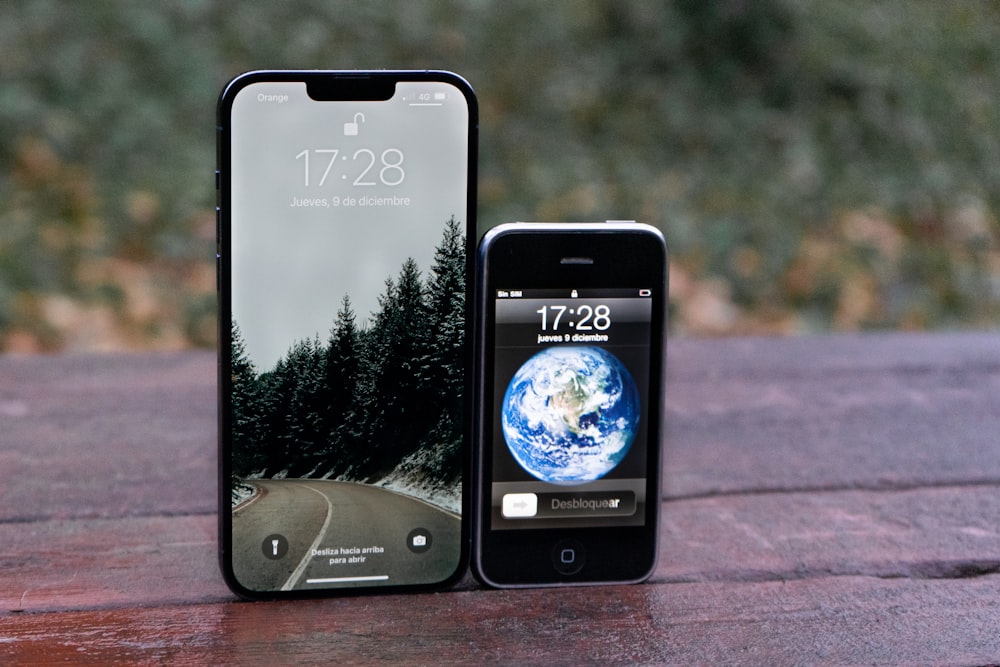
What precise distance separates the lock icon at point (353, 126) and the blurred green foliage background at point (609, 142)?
3.64 ft

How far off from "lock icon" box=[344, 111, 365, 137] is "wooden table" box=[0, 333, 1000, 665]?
248 mm

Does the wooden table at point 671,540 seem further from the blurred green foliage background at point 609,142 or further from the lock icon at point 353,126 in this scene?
the blurred green foliage background at point 609,142

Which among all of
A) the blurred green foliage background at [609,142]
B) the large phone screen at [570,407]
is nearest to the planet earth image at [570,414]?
the large phone screen at [570,407]

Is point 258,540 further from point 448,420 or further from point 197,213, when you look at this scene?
point 197,213

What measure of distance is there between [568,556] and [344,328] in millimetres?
180

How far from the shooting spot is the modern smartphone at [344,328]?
1.93 feet

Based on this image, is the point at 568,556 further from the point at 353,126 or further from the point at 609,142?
the point at 609,142

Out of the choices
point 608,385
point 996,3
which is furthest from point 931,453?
point 996,3

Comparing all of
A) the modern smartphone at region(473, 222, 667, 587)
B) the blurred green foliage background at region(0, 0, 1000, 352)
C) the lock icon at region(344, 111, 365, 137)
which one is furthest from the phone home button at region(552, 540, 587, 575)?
the blurred green foliage background at region(0, 0, 1000, 352)

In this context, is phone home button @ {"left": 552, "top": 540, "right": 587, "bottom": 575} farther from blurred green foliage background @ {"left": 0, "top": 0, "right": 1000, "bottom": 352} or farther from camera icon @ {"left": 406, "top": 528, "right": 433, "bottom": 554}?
blurred green foliage background @ {"left": 0, "top": 0, "right": 1000, "bottom": 352}

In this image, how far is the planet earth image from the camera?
0.63 metres

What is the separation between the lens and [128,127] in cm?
198

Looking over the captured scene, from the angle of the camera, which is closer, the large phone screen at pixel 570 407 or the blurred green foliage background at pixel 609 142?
the large phone screen at pixel 570 407

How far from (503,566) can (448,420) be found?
0.29 ft
